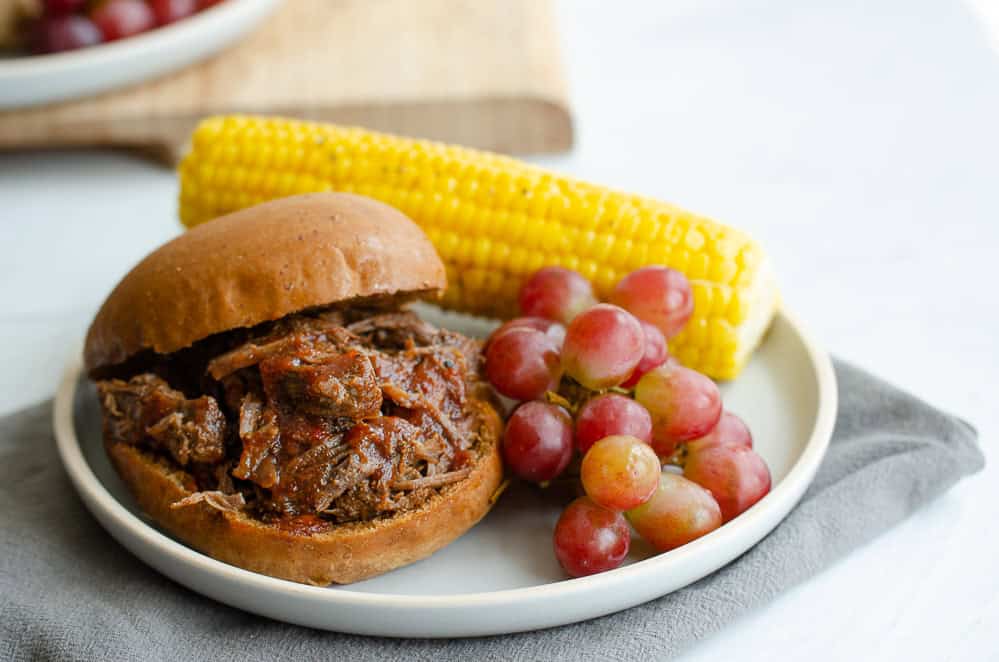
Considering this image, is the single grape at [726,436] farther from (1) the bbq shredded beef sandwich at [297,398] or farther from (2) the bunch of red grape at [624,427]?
(1) the bbq shredded beef sandwich at [297,398]

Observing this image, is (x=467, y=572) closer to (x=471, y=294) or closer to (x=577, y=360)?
(x=577, y=360)

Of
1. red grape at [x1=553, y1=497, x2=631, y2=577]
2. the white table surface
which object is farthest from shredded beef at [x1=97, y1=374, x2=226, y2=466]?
red grape at [x1=553, y1=497, x2=631, y2=577]

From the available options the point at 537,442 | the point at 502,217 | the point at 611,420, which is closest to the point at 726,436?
the point at 611,420

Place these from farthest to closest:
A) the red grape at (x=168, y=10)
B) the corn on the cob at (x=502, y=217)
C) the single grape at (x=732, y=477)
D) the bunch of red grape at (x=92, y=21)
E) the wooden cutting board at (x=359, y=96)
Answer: the red grape at (x=168, y=10)
the bunch of red grape at (x=92, y=21)
the wooden cutting board at (x=359, y=96)
the corn on the cob at (x=502, y=217)
the single grape at (x=732, y=477)

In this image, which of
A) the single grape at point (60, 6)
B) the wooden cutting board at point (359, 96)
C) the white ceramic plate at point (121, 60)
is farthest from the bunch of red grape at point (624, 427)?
the single grape at point (60, 6)

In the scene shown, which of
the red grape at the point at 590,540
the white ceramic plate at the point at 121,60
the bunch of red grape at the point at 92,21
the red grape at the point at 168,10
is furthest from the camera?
the red grape at the point at 168,10

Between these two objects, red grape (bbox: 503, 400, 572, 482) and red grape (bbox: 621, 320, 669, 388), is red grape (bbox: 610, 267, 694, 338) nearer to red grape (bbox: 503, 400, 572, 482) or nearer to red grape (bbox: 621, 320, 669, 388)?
red grape (bbox: 621, 320, 669, 388)

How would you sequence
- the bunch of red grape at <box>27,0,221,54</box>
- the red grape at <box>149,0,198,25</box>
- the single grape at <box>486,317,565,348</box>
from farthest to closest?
the red grape at <box>149,0,198,25</box>, the bunch of red grape at <box>27,0,221,54</box>, the single grape at <box>486,317,565,348</box>
